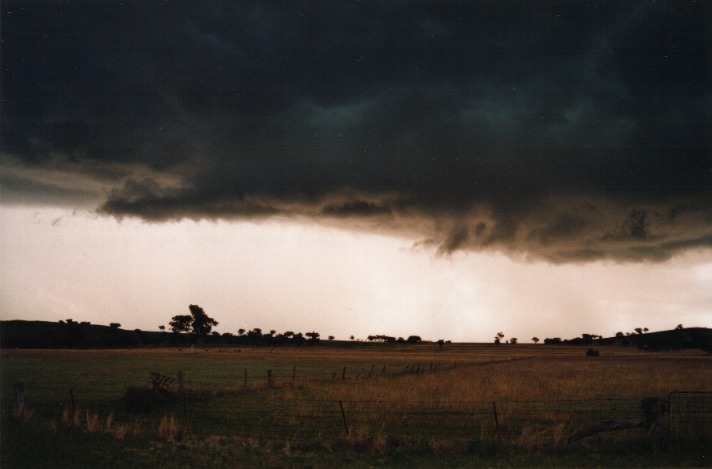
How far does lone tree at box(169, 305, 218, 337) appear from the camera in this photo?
19025cm

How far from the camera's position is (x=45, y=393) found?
32000mm

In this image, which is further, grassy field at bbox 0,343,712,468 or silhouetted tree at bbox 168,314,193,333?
silhouetted tree at bbox 168,314,193,333

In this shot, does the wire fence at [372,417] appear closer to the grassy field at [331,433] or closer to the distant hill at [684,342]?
the grassy field at [331,433]

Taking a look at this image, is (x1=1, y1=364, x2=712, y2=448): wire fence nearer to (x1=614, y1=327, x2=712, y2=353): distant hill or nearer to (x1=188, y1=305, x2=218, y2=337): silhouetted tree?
(x1=614, y1=327, x2=712, y2=353): distant hill

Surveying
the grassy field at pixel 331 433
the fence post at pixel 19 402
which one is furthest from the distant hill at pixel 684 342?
the fence post at pixel 19 402

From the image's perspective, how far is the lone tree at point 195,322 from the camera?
190 meters

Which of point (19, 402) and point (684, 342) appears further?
point (684, 342)

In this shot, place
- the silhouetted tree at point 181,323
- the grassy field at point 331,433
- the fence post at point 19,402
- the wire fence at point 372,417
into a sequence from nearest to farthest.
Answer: the grassy field at point 331,433 → the wire fence at point 372,417 → the fence post at point 19,402 → the silhouetted tree at point 181,323

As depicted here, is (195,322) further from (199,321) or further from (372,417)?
(372,417)

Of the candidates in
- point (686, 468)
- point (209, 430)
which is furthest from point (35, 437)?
point (686, 468)

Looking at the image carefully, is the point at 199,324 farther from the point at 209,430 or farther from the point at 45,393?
the point at 209,430

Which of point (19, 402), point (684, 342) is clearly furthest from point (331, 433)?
Result: point (684, 342)

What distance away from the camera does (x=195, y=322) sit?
633 feet

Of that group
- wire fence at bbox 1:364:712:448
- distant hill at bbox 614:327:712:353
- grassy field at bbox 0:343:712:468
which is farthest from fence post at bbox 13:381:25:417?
distant hill at bbox 614:327:712:353
